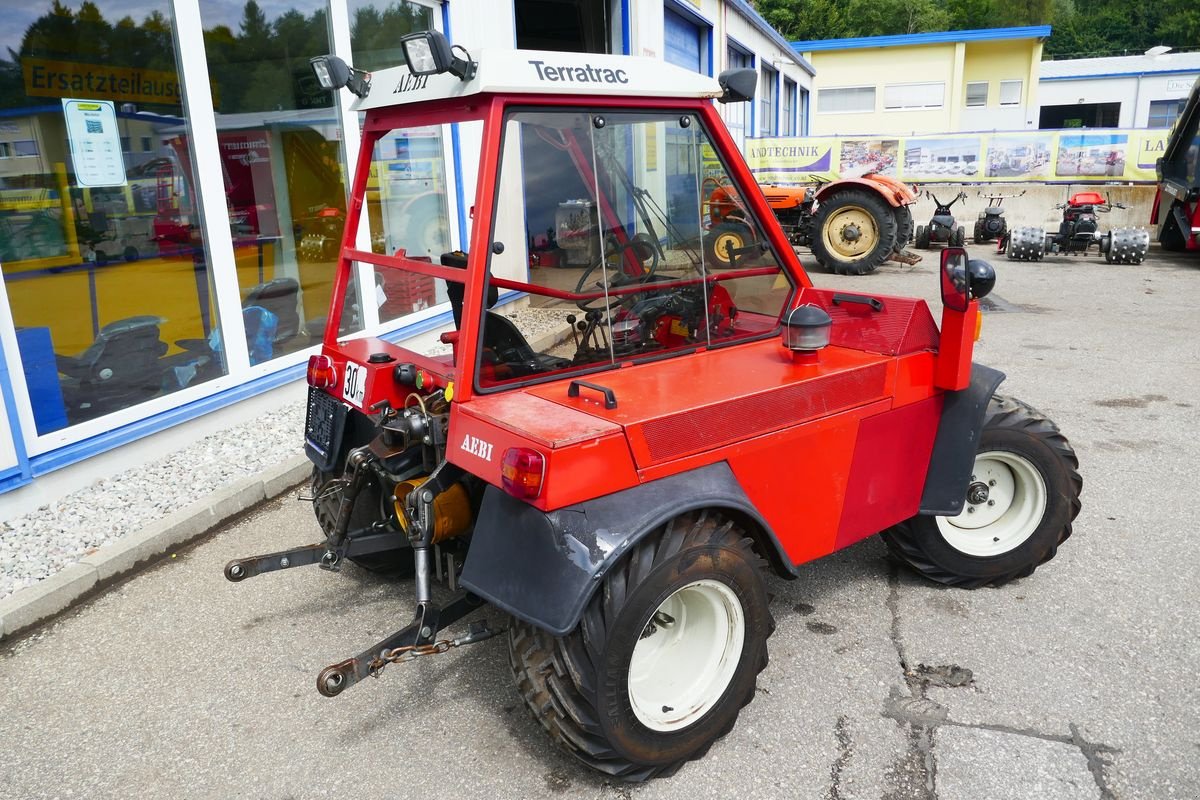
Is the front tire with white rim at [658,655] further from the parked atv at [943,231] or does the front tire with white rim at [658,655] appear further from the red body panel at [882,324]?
the parked atv at [943,231]

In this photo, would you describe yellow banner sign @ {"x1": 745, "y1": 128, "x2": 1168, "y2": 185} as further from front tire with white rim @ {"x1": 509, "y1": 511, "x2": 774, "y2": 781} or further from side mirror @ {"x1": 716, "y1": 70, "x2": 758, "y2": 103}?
front tire with white rim @ {"x1": 509, "y1": 511, "x2": 774, "y2": 781}

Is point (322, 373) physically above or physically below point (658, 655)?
above

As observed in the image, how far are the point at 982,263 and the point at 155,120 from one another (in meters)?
4.78

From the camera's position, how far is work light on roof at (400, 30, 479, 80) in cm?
239

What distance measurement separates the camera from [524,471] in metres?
2.33

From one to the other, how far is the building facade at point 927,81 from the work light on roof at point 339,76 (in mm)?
31743

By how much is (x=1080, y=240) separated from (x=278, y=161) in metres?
12.5

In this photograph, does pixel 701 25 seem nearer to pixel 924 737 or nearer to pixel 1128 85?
pixel 924 737

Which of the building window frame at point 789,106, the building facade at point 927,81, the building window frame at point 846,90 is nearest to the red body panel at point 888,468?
the building window frame at point 789,106

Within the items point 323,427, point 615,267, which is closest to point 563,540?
point 615,267

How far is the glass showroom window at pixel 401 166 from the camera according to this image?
6270 millimetres

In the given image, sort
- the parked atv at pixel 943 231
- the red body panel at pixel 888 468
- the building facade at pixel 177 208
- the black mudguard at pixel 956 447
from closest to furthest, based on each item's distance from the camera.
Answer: the red body panel at pixel 888 468
the black mudguard at pixel 956 447
the building facade at pixel 177 208
the parked atv at pixel 943 231

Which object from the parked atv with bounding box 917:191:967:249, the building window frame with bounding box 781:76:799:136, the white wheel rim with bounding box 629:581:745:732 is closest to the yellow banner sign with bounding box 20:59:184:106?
the white wheel rim with bounding box 629:581:745:732

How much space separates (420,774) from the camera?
2.67m
